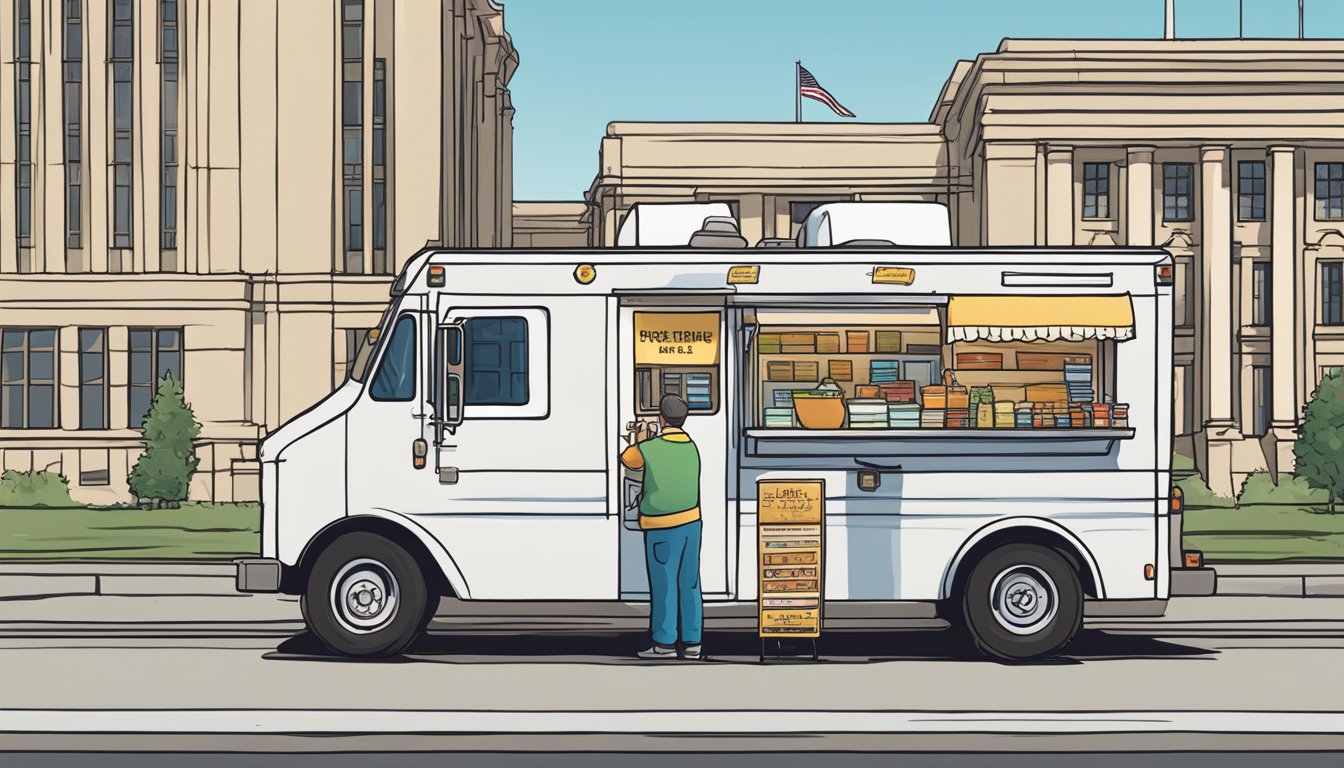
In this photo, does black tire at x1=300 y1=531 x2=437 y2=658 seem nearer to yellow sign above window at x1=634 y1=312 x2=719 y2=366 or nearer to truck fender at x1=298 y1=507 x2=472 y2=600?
truck fender at x1=298 y1=507 x2=472 y2=600

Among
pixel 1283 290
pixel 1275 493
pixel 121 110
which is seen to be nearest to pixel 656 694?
pixel 121 110

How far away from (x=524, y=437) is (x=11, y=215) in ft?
106

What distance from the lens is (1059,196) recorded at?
48.3m

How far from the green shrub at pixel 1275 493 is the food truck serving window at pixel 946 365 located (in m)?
29.9

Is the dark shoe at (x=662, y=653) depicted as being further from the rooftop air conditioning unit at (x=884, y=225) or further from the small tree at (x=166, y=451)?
the small tree at (x=166, y=451)

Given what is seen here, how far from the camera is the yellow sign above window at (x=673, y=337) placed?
11.2 m

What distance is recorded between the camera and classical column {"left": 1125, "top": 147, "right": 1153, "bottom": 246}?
48531mm

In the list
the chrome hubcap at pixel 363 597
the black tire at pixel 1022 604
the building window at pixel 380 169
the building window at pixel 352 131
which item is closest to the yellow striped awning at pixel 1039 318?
the black tire at pixel 1022 604

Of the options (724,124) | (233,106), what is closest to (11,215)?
(233,106)

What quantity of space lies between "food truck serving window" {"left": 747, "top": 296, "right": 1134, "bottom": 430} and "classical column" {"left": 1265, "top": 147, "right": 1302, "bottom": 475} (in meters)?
38.3

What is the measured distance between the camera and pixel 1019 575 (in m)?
11.2

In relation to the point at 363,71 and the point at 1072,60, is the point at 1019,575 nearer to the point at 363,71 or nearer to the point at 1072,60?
the point at 363,71

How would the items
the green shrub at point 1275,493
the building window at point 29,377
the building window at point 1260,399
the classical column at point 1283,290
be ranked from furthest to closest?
the building window at point 1260,399, the classical column at point 1283,290, the green shrub at point 1275,493, the building window at point 29,377

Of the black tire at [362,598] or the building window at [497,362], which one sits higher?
the building window at [497,362]
